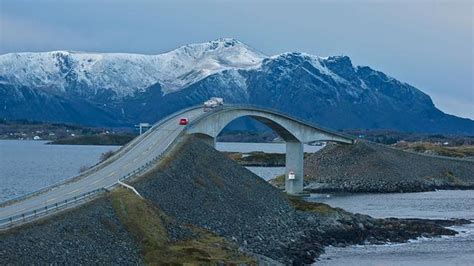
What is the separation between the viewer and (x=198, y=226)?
58.3m

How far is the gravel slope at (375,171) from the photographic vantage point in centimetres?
13062

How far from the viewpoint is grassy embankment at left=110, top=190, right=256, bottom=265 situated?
156 ft

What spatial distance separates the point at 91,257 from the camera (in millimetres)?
43000

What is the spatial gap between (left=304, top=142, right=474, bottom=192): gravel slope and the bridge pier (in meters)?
9.33

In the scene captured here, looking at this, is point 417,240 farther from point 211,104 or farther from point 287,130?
point 287,130

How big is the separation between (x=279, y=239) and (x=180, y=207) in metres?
8.10

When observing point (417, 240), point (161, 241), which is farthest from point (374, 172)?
point (161, 241)

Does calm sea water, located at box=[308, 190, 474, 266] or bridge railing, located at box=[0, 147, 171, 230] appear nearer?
bridge railing, located at box=[0, 147, 171, 230]

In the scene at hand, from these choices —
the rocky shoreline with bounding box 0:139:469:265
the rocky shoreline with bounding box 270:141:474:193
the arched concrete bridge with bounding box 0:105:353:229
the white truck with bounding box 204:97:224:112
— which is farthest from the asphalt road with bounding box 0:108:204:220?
the rocky shoreline with bounding box 270:141:474:193

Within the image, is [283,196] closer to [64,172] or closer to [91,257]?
[91,257]

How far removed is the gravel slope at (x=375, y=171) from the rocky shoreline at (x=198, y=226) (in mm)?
40336

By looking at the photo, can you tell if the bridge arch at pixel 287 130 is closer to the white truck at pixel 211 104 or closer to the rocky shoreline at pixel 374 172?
the white truck at pixel 211 104

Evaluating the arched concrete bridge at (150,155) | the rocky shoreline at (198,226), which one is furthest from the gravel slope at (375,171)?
the rocky shoreline at (198,226)

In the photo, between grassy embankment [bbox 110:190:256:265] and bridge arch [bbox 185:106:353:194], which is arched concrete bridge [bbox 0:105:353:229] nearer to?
bridge arch [bbox 185:106:353:194]
